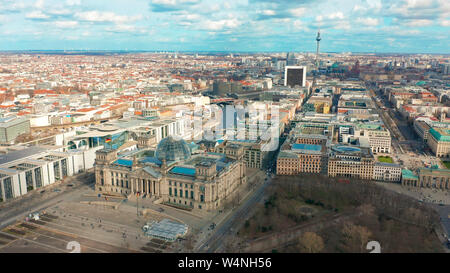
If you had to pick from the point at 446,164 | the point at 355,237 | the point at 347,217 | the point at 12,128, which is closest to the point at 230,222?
the point at 347,217

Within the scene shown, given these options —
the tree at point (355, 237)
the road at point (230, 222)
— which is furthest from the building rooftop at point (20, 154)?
the tree at point (355, 237)

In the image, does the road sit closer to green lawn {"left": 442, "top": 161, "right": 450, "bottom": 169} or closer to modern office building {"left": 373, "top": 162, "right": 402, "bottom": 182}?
modern office building {"left": 373, "top": 162, "right": 402, "bottom": 182}

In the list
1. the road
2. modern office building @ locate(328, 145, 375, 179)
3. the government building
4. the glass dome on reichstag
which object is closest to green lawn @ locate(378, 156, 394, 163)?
modern office building @ locate(328, 145, 375, 179)

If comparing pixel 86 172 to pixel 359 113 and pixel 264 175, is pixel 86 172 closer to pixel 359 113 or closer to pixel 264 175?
pixel 264 175

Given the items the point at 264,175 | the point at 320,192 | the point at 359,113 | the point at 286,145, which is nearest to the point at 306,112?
the point at 359,113

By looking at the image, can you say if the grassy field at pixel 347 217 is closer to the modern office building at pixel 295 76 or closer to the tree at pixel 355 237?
the tree at pixel 355 237

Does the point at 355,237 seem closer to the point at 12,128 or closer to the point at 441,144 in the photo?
the point at 441,144
